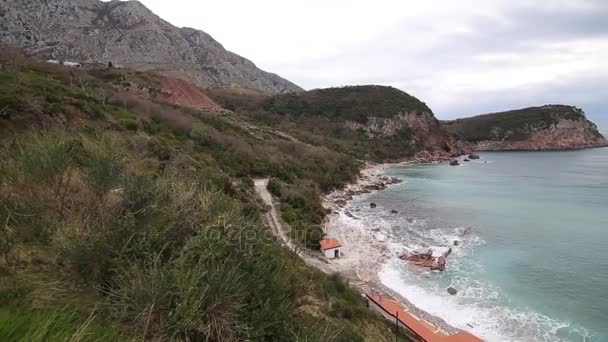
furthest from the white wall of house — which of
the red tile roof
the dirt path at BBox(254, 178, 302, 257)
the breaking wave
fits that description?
the breaking wave

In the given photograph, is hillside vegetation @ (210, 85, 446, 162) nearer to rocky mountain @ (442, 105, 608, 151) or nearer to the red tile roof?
rocky mountain @ (442, 105, 608, 151)

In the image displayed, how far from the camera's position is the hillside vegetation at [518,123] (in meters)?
138

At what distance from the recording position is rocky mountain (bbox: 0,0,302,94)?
9150 centimetres

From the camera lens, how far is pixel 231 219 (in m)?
6.05

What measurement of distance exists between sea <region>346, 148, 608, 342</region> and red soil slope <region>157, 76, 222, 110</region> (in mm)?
39472

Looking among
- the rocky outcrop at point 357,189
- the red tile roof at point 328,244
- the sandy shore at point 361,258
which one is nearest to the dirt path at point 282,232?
the sandy shore at point 361,258

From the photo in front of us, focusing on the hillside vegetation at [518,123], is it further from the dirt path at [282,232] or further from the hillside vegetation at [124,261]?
the hillside vegetation at [124,261]

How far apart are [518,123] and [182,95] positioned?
123 meters

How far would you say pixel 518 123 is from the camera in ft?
468

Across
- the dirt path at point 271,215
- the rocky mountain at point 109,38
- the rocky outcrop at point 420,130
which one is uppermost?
the rocky mountain at point 109,38

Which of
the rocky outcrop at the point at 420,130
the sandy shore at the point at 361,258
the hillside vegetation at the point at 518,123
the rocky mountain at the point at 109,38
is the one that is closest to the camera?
the sandy shore at the point at 361,258

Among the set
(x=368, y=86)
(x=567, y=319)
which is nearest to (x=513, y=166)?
(x=368, y=86)

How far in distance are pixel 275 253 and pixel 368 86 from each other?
124 metres

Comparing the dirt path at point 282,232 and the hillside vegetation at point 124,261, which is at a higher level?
the hillside vegetation at point 124,261
